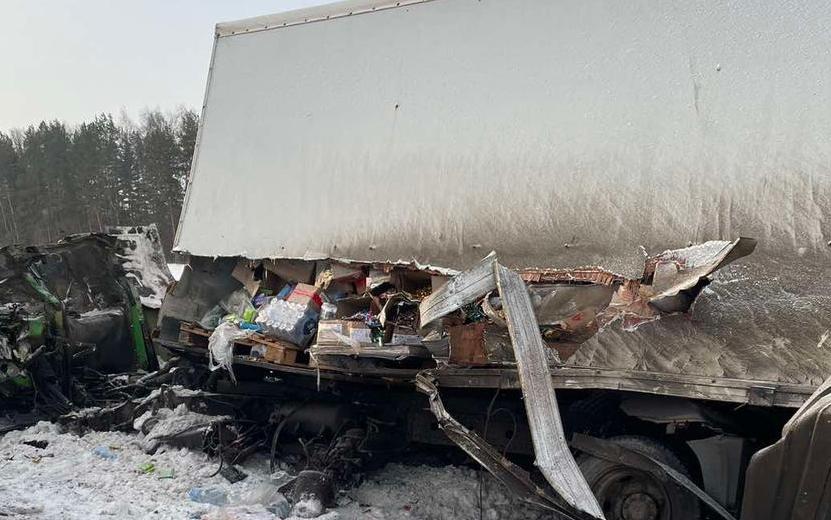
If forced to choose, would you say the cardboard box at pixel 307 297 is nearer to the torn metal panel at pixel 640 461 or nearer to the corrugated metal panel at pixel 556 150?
the corrugated metal panel at pixel 556 150

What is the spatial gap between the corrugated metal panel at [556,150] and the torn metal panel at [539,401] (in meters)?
0.44

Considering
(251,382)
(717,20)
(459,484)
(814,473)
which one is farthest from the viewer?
(251,382)

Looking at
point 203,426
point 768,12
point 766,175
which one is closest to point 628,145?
point 766,175

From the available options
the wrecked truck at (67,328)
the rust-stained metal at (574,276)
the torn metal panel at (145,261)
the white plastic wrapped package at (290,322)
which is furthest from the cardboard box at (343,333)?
the torn metal panel at (145,261)

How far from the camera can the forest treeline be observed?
2723 cm

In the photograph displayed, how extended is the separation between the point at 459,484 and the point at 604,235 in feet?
6.38

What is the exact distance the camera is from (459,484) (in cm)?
398

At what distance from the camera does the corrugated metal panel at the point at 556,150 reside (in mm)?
3188

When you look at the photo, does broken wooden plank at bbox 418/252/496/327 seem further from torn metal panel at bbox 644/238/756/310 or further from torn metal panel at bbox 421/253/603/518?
torn metal panel at bbox 644/238/756/310

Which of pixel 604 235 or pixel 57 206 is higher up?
pixel 57 206

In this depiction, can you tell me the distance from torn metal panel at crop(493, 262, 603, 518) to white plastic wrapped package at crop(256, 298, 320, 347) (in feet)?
5.75

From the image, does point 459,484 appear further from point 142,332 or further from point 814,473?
point 142,332

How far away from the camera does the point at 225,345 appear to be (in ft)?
13.8

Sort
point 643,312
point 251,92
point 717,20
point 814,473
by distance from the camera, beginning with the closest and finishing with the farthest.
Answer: point 814,473 → point 643,312 → point 717,20 → point 251,92
